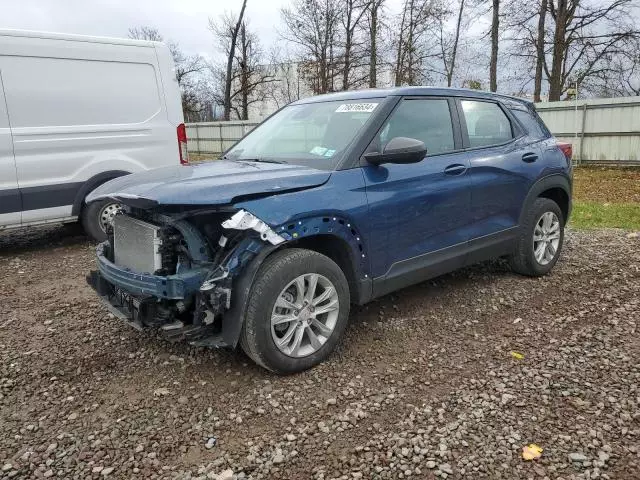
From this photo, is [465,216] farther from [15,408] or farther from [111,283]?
[15,408]

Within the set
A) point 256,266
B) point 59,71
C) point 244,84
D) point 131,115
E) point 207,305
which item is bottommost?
point 207,305

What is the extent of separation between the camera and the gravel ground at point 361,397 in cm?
240

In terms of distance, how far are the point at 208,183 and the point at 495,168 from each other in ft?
8.26

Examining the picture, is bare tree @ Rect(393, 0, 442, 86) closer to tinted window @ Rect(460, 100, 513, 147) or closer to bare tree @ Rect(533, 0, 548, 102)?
bare tree @ Rect(533, 0, 548, 102)

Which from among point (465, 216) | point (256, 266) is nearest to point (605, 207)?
point (465, 216)

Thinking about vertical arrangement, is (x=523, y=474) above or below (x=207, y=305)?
below

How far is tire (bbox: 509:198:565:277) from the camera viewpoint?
4.69 metres

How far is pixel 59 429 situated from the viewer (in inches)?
106

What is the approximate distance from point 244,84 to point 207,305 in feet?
101

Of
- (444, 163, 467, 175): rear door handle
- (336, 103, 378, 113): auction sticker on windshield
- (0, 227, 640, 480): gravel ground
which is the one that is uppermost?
(336, 103, 378, 113): auction sticker on windshield

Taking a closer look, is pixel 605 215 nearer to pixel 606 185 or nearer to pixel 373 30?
pixel 606 185

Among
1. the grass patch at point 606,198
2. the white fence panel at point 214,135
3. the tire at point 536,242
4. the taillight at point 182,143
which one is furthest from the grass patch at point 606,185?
the white fence panel at point 214,135

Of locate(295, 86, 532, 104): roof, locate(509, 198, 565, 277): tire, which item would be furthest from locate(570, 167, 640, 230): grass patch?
locate(295, 86, 532, 104): roof

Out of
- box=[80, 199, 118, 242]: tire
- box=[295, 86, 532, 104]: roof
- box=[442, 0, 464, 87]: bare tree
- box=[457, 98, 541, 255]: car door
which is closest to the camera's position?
box=[295, 86, 532, 104]: roof
